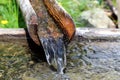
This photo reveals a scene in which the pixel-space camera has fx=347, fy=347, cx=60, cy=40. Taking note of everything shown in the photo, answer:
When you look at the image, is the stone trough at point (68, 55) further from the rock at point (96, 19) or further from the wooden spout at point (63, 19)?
the rock at point (96, 19)

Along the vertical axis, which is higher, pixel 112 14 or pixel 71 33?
pixel 71 33

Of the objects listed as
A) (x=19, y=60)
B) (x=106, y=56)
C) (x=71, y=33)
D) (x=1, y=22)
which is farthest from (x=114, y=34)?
(x=1, y=22)

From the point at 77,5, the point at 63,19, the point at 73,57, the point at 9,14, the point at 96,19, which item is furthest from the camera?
the point at 77,5

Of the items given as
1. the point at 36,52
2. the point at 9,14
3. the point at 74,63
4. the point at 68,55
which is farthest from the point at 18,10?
the point at 74,63

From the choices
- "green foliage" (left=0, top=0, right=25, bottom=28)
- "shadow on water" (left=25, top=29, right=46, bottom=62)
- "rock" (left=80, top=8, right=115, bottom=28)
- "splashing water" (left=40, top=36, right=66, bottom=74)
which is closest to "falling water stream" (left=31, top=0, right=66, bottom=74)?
"splashing water" (left=40, top=36, right=66, bottom=74)

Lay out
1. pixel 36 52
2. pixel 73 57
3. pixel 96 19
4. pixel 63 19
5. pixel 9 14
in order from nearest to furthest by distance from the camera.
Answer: pixel 63 19
pixel 73 57
pixel 36 52
pixel 9 14
pixel 96 19

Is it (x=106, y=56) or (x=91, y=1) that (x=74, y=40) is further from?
(x=91, y=1)

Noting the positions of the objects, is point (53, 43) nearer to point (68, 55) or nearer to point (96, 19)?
point (68, 55)
